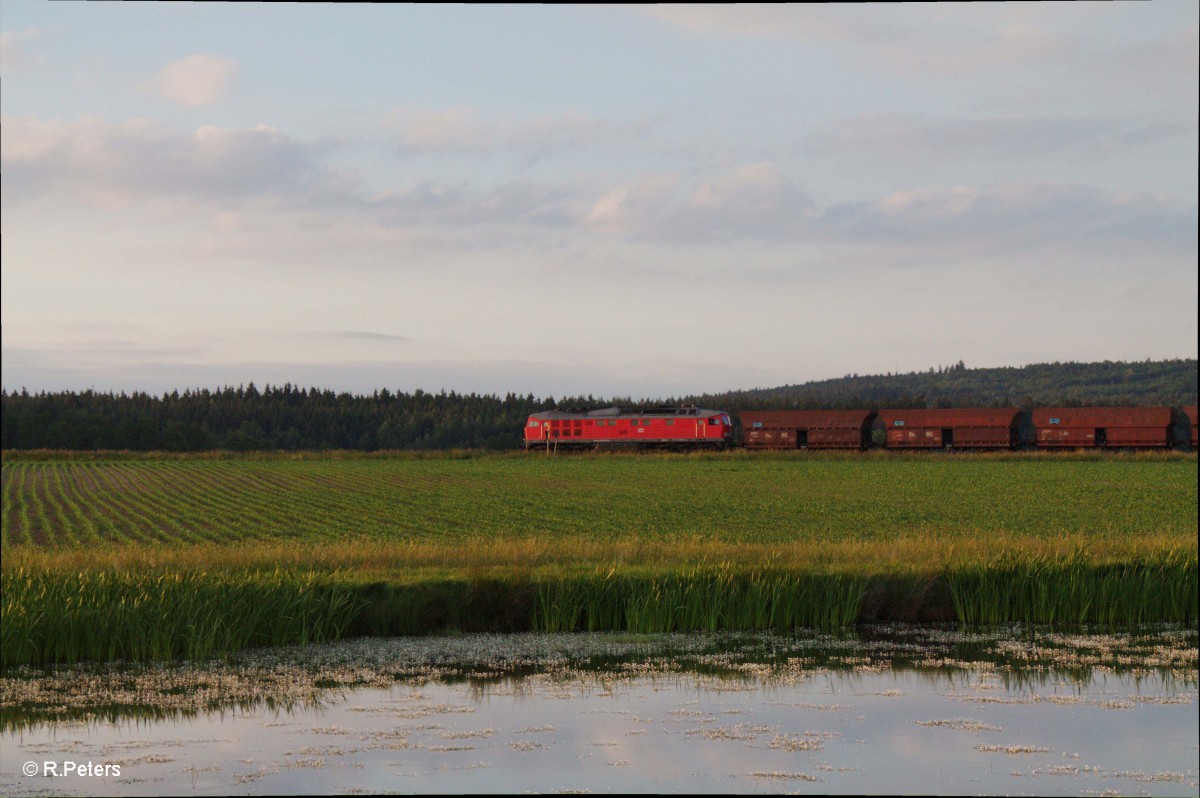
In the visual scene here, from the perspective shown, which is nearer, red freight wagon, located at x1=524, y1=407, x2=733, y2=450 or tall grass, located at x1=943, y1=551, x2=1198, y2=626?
tall grass, located at x1=943, y1=551, x2=1198, y2=626

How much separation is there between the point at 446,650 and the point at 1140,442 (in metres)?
66.7

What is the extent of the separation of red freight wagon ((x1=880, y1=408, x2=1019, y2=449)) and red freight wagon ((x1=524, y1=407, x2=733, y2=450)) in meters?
11.4

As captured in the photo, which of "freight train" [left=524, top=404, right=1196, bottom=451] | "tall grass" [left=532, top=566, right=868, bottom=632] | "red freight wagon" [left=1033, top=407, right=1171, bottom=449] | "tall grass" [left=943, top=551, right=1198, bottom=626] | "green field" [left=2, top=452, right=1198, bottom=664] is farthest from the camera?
"freight train" [left=524, top=404, right=1196, bottom=451]

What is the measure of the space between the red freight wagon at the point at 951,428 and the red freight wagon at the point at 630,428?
11.4 meters

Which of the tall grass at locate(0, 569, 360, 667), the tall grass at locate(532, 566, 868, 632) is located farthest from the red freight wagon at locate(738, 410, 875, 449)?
the tall grass at locate(0, 569, 360, 667)

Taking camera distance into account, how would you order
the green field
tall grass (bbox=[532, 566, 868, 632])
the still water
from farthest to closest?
the green field → tall grass (bbox=[532, 566, 868, 632]) → the still water

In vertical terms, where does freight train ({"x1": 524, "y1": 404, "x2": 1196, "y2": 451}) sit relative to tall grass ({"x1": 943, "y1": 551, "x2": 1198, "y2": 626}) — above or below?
above

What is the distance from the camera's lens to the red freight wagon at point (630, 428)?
258ft

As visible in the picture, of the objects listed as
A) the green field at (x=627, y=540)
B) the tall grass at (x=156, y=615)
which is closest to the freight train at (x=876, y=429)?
the green field at (x=627, y=540)

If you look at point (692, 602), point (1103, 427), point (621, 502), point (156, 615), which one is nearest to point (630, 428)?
point (1103, 427)

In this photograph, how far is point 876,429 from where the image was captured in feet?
274

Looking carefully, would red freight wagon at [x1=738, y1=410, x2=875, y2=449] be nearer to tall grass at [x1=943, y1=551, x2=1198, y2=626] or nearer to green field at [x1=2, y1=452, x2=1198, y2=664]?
green field at [x1=2, y1=452, x2=1198, y2=664]

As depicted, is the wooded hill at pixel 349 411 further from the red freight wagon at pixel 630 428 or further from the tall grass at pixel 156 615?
the tall grass at pixel 156 615

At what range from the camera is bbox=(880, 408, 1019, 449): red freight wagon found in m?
Result: 75.8
